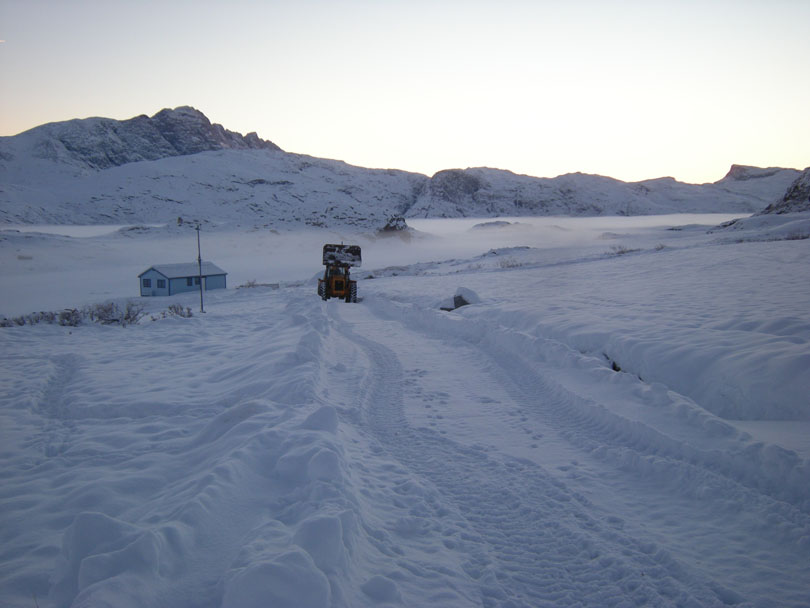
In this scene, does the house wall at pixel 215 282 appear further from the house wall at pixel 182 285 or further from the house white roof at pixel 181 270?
the house wall at pixel 182 285

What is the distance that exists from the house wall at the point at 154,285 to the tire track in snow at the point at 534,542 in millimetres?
32211

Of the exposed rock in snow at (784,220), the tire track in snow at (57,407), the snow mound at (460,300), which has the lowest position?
the tire track in snow at (57,407)

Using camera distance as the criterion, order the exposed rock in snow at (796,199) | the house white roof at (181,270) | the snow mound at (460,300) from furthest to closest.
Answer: the exposed rock in snow at (796,199) → the house white roof at (181,270) → the snow mound at (460,300)

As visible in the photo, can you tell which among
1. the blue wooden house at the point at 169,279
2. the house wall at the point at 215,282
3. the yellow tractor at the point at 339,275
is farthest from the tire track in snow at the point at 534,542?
the house wall at the point at 215,282

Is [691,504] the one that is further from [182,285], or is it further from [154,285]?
[154,285]

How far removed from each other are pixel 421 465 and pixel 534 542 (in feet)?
6.05

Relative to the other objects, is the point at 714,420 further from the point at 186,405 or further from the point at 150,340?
the point at 150,340

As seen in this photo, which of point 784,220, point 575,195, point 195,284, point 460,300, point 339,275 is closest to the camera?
point 460,300

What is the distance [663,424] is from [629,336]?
412 cm

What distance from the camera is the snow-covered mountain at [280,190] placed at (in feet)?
341

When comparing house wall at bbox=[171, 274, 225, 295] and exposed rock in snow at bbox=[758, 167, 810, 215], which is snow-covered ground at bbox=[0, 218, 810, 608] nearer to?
house wall at bbox=[171, 274, 225, 295]

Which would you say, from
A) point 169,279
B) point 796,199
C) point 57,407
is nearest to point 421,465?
point 57,407

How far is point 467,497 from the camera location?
495 centimetres

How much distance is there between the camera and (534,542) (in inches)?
163
